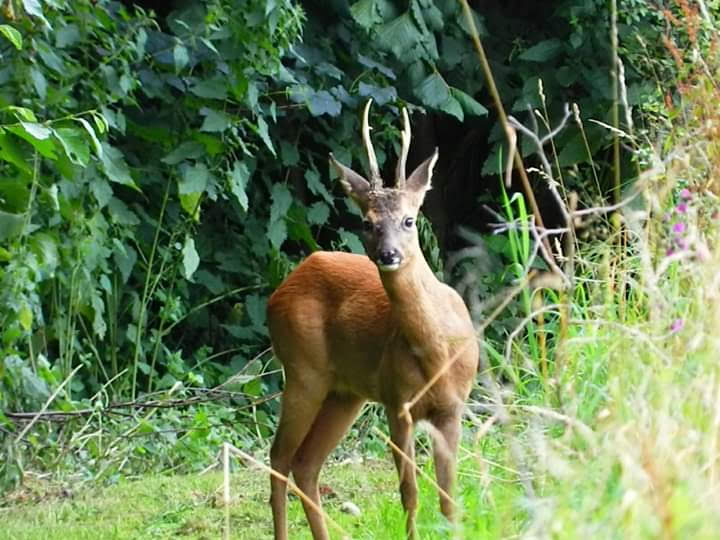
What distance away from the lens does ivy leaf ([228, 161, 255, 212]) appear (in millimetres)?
8469

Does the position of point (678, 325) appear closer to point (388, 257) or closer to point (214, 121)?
point (388, 257)

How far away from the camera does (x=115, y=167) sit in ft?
26.2

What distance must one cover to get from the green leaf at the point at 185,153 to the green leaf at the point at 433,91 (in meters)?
1.48

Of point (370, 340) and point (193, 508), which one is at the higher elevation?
point (370, 340)

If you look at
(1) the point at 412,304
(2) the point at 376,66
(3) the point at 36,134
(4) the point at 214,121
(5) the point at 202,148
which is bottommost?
(5) the point at 202,148

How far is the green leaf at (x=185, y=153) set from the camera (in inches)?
337

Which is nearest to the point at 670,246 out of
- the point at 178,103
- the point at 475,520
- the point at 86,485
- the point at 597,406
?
the point at 597,406

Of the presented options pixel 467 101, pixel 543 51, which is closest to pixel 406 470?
pixel 467 101

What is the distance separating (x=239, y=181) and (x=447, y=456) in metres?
3.60

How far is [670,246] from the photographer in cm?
444

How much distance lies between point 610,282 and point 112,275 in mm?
4842

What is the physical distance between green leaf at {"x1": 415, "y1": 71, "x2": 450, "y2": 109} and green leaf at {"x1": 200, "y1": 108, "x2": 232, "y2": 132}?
4.49ft

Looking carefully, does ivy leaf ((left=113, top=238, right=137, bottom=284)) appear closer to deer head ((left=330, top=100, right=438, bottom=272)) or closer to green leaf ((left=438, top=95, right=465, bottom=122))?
green leaf ((left=438, top=95, right=465, bottom=122))

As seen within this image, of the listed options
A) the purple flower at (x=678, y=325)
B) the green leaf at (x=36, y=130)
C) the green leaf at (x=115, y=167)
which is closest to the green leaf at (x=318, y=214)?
the green leaf at (x=115, y=167)
